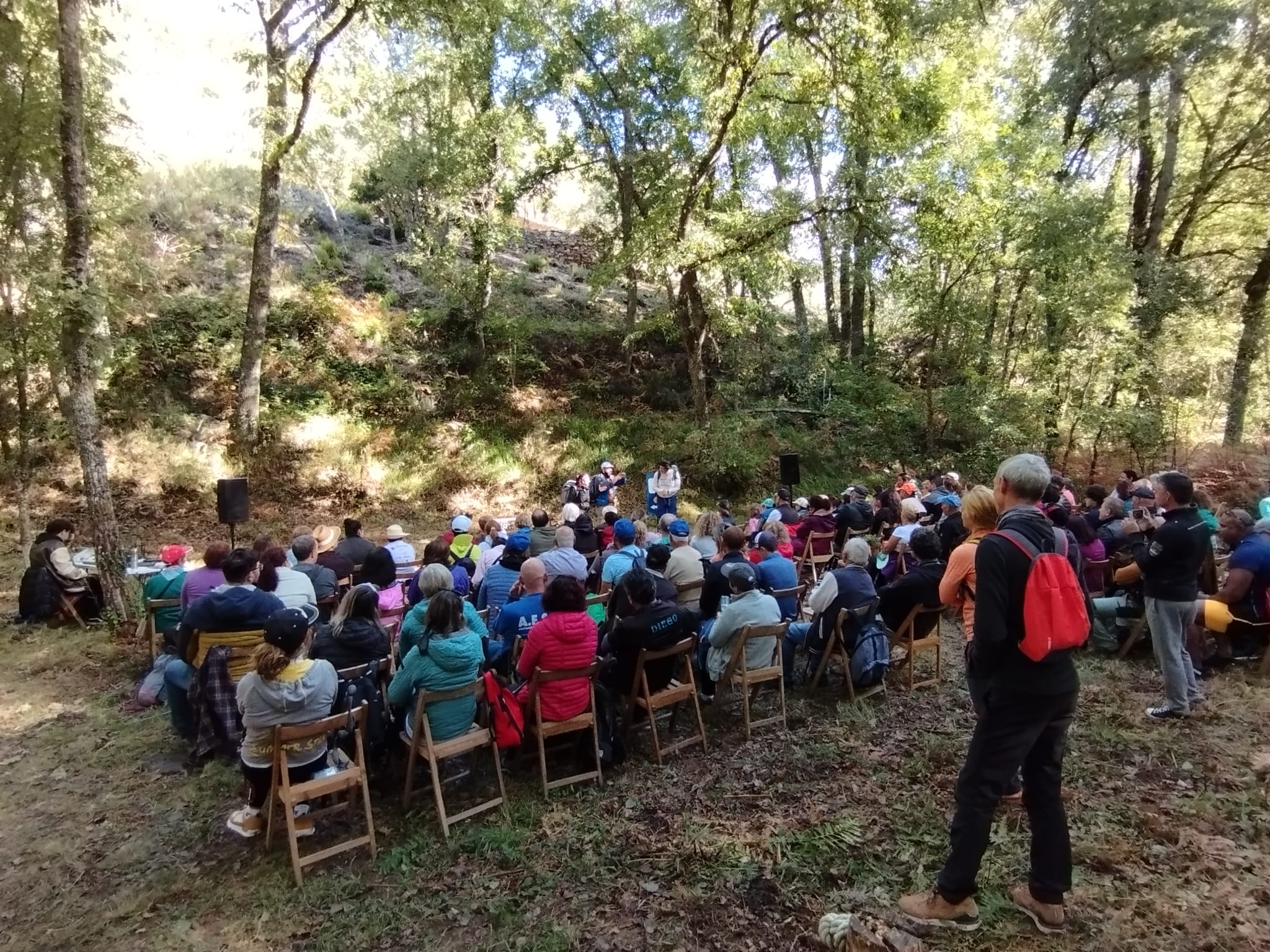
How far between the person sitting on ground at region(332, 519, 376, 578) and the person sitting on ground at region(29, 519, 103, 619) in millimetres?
3071

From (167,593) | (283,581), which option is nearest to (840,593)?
(283,581)

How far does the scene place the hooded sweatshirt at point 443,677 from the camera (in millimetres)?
3678

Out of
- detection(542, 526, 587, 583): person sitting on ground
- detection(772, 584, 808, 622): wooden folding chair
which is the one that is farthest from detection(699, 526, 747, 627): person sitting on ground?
detection(542, 526, 587, 583): person sitting on ground

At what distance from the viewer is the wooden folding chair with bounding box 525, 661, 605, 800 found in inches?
153

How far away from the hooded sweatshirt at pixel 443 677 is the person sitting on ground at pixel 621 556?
1.75 metres

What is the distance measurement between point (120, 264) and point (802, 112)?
11467mm

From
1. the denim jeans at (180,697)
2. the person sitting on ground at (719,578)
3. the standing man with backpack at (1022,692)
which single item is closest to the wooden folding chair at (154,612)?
the denim jeans at (180,697)

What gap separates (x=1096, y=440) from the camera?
1249 cm

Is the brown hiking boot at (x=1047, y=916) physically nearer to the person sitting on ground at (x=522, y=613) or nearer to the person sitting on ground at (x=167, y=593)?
the person sitting on ground at (x=522, y=613)

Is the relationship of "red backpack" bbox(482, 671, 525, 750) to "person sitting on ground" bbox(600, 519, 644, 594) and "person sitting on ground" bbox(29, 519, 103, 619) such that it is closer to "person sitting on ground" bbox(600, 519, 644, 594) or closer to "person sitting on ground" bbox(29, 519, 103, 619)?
"person sitting on ground" bbox(600, 519, 644, 594)

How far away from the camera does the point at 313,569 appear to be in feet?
17.7

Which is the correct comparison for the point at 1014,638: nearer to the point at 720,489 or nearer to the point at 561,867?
the point at 561,867

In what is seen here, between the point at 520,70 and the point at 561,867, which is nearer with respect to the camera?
the point at 561,867

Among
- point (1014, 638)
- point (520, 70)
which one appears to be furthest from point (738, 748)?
point (520, 70)
